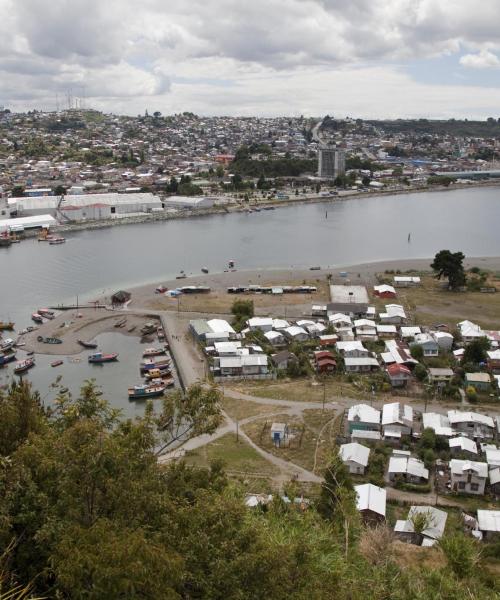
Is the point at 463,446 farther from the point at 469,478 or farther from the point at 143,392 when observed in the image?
the point at 143,392

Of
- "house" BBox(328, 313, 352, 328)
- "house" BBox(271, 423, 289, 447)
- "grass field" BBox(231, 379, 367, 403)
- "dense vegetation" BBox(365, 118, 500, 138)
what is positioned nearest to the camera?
"house" BBox(271, 423, 289, 447)

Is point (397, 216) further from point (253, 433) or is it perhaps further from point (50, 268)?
point (253, 433)

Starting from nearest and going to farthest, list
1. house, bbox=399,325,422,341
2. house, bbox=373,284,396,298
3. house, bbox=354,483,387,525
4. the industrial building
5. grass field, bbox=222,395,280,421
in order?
1. house, bbox=354,483,387,525
2. grass field, bbox=222,395,280,421
3. house, bbox=399,325,422,341
4. house, bbox=373,284,396,298
5. the industrial building

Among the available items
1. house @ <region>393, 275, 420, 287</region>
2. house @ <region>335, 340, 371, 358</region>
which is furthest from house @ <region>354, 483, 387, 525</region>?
house @ <region>393, 275, 420, 287</region>

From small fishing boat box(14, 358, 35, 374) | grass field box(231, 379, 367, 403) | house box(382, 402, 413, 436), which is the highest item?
house box(382, 402, 413, 436)

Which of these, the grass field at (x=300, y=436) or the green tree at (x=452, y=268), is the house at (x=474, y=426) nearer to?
the grass field at (x=300, y=436)

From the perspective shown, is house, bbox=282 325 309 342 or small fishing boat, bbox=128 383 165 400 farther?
house, bbox=282 325 309 342

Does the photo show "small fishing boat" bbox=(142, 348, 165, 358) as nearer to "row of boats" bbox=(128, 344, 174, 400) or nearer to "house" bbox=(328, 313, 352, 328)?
"row of boats" bbox=(128, 344, 174, 400)

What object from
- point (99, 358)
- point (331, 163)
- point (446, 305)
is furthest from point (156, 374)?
point (331, 163)
